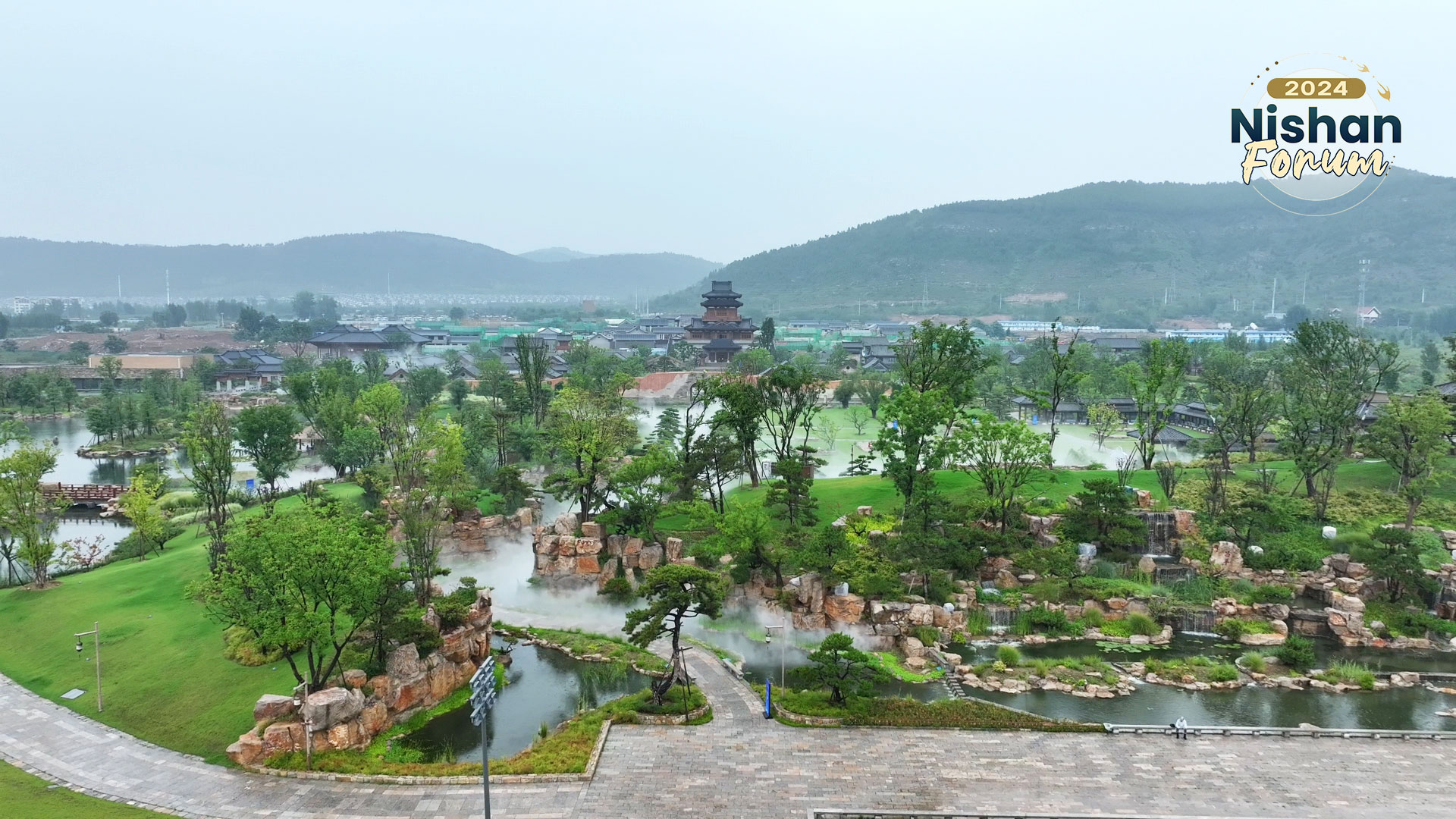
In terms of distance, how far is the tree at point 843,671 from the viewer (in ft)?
50.6

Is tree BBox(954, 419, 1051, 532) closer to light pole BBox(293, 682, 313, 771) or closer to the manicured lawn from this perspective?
light pole BBox(293, 682, 313, 771)

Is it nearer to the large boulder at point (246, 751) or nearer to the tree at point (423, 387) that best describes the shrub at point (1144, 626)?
the large boulder at point (246, 751)

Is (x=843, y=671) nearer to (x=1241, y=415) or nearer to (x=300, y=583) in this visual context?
(x=300, y=583)

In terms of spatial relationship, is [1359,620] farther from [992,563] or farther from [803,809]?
[803,809]

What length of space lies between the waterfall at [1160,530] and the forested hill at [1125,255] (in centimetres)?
11625

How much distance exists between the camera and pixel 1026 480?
Answer: 24.3 meters

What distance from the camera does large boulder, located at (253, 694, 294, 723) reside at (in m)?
14.2

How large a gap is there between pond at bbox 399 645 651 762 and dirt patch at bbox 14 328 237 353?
87.4 m

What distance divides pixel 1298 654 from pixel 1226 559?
16.6ft

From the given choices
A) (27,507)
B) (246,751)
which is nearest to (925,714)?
(246,751)

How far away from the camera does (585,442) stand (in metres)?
26.2

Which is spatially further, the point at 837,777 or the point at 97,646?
the point at 97,646

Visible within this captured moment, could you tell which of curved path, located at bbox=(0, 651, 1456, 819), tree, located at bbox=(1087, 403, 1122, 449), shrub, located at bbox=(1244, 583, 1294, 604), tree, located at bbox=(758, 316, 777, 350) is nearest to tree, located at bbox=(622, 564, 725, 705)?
curved path, located at bbox=(0, 651, 1456, 819)

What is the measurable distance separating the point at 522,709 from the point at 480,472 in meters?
16.8
